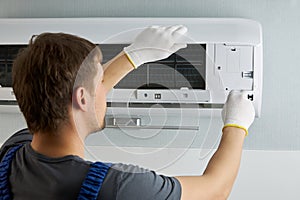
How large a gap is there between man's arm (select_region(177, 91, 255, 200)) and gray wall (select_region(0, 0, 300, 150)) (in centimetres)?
74

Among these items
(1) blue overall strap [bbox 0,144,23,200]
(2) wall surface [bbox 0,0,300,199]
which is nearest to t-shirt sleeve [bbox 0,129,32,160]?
(1) blue overall strap [bbox 0,144,23,200]

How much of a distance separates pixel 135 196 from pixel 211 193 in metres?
0.13

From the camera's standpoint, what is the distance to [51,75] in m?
0.84

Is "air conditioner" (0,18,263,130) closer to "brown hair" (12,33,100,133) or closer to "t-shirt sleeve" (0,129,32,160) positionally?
"t-shirt sleeve" (0,129,32,160)

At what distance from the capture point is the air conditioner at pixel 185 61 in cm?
158

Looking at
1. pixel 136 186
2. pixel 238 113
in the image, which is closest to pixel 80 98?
pixel 136 186

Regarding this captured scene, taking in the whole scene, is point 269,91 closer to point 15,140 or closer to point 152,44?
point 152,44

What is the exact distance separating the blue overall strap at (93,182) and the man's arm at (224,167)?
0.41 feet

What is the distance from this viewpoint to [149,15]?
1744 millimetres

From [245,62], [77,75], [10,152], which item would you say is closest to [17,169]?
[10,152]

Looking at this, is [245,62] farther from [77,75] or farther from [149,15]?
[77,75]

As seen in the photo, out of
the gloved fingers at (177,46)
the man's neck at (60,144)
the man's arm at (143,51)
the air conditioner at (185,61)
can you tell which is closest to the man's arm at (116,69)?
the man's arm at (143,51)

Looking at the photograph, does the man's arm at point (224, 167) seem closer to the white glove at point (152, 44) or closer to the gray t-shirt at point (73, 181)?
the gray t-shirt at point (73, 181)

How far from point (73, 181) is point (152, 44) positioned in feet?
1.26
